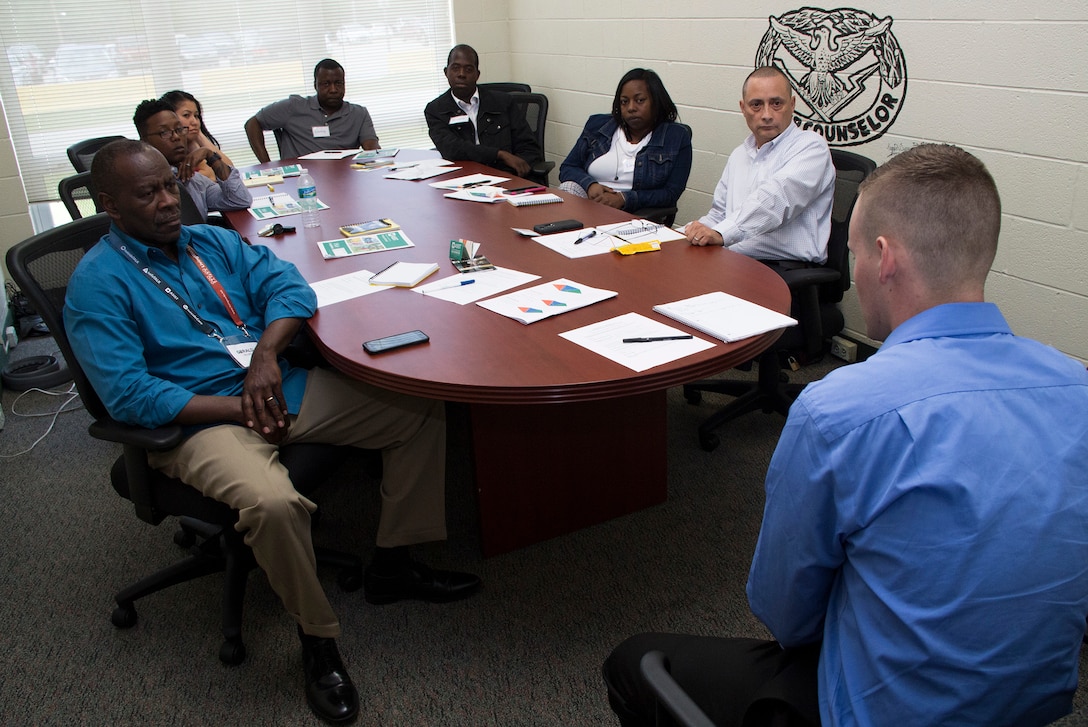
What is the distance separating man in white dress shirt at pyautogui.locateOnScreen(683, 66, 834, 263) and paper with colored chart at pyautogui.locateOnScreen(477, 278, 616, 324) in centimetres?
58

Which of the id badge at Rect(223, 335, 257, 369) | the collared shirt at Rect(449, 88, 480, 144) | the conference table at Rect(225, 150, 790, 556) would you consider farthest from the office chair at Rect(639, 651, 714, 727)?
the collared shirt at Rect(449, 88, 480, 144)

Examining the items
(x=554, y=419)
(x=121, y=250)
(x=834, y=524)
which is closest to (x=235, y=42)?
(x=121, y=250)

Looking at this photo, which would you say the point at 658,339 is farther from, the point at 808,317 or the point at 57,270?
the point at 57,270

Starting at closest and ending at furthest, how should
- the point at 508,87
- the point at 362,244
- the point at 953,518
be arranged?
the point at 953,518, the point at 362,244, the point at 508,87

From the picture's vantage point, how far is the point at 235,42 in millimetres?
5039

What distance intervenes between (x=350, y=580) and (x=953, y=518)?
1.70m

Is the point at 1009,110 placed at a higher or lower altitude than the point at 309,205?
higher

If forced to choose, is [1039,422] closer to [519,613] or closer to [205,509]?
[519,613]

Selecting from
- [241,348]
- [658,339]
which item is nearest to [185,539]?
[241,348]

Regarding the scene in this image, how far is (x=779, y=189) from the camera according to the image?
2.62 m

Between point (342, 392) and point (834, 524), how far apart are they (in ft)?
4.52

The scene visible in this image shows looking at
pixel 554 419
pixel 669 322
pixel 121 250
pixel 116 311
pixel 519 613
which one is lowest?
pixel 519 613

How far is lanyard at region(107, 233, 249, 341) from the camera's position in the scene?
188 centimetres

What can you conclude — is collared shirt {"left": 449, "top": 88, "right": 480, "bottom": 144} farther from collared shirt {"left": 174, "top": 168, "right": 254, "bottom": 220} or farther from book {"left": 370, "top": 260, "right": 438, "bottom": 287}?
book {"left": 370, "top": 260, "right": 438, "bottom": 287}
